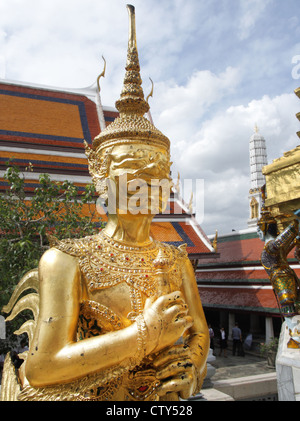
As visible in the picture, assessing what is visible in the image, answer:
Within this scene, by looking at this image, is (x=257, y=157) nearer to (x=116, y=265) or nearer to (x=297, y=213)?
(x=297, y=213)

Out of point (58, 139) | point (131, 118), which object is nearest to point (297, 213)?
point (131, 118)

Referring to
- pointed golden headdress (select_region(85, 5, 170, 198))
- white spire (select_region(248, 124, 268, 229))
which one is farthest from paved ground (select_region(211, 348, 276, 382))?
white spire (select_region(248, 124, 268, 229))

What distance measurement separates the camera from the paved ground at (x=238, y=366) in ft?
35.8

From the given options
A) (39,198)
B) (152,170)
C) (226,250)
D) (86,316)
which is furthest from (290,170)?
(226,250)

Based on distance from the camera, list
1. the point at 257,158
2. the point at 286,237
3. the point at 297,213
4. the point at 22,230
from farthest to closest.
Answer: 1. the point at 257,158
2. the point at 22,230
3. the point at 286,237
4. the point at 297,213

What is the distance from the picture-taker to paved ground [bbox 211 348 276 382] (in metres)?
10.9

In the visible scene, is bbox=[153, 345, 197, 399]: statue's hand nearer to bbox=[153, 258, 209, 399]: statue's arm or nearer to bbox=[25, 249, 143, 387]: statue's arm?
bbox=[153, 258, 209, 399]: statue's arm

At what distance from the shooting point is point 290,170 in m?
4.99

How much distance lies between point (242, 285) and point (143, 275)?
43.0 feet

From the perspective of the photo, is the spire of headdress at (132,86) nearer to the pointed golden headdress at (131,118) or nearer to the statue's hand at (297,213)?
the pointed golden headdress at (131,118)

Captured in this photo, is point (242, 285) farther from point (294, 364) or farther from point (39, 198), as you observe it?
point (39, 198)

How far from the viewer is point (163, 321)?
2.05m

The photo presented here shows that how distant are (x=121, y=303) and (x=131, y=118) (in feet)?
4.77

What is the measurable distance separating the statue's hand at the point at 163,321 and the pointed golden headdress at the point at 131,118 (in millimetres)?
1199
